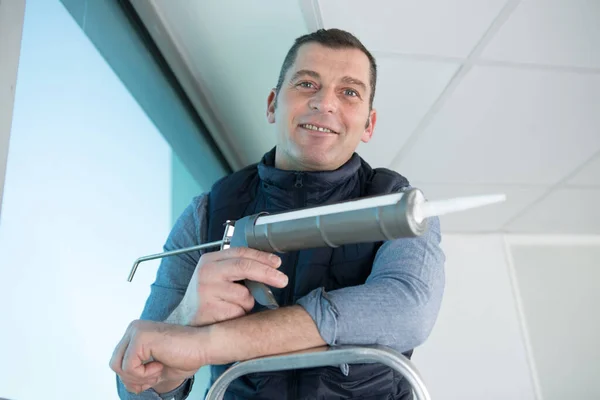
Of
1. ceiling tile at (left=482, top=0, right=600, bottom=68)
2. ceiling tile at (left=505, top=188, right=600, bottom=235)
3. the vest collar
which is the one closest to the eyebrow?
the vest collar

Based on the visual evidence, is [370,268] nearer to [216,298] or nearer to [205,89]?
[216,298]

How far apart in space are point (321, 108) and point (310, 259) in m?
0.37

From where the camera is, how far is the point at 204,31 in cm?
169

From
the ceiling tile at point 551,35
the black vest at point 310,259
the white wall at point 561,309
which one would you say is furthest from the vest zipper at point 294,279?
the white wall at point 561,309

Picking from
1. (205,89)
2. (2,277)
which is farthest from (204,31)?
(2,277)

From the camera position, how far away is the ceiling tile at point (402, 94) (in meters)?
1.82

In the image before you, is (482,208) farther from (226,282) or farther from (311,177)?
(226,282)

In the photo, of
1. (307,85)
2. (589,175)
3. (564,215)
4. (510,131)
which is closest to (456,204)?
(307,85)

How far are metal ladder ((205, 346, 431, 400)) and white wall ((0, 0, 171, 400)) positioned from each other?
44 cm

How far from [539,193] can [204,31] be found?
2.08 meters

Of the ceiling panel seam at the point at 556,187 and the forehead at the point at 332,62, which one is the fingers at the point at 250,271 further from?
the ceiling panel seam at the point at 556,187

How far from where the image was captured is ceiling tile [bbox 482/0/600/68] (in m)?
1.60

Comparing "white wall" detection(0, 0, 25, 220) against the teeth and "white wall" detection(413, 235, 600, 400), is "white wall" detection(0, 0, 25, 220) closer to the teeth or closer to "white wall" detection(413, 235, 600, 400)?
the teeth

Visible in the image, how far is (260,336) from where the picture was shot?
707 millimetres
